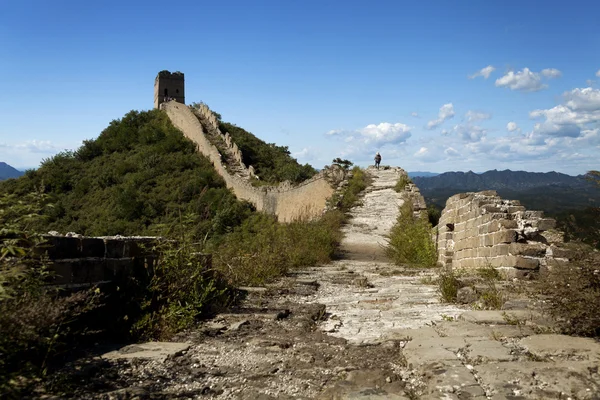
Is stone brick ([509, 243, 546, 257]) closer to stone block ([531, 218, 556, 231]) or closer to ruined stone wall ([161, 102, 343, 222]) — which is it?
stone block ([531, 218, 556, 231])

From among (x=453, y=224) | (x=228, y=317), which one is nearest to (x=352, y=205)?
(x=453, y=224)

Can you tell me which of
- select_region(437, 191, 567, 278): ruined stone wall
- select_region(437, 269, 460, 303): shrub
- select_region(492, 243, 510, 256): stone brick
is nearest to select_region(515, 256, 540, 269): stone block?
select_region(437, 191, 567, 278): ruined stone wall

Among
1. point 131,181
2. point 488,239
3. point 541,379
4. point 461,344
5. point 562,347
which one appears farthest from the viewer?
point 131,181

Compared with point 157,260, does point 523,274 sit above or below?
below

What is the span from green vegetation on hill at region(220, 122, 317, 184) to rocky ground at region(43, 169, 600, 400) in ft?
93.5

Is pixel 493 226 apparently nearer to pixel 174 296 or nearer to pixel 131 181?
pixel 174 296

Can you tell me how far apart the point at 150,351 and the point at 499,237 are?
4994mm

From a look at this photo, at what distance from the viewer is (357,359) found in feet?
12.5

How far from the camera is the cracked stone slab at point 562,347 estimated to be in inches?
130

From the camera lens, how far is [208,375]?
343cm

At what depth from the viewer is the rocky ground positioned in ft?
9.93

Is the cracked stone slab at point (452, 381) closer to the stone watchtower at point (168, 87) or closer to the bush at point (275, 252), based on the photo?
the bush at point (275, 252)

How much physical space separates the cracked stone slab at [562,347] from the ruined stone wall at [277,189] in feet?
46.1

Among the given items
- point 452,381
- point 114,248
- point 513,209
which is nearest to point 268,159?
point 513,209
